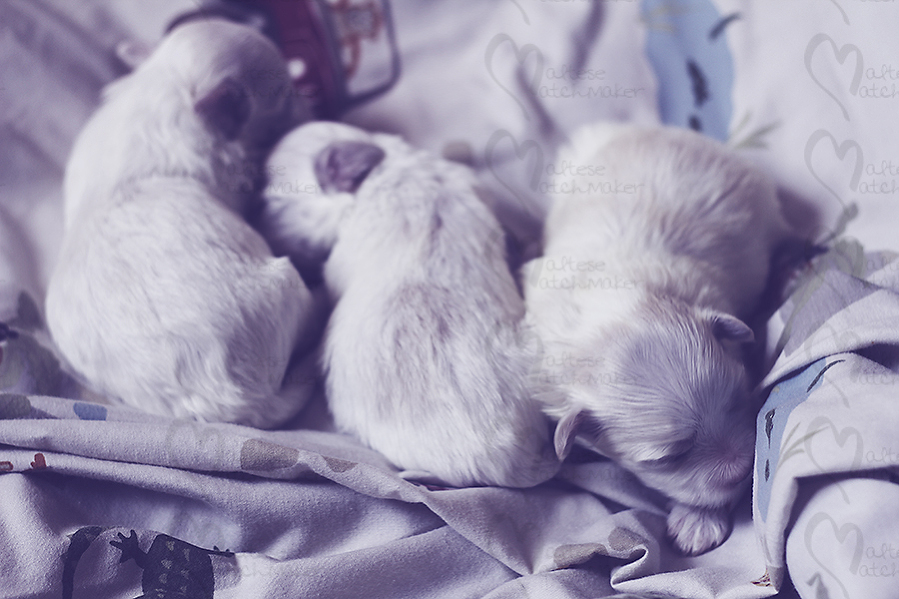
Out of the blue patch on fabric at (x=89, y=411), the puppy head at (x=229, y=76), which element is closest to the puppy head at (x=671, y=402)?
the blue patch on fabric at (x=89, y=411)

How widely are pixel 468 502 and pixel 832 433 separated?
2.25 ft

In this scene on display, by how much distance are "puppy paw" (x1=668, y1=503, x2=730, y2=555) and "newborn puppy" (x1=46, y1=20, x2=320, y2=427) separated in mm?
943

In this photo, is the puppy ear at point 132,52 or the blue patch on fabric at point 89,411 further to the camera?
the puppy ear at point 132,52

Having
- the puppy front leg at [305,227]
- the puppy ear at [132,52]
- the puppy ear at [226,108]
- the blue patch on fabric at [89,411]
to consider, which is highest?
the puppy ear at [132,52]

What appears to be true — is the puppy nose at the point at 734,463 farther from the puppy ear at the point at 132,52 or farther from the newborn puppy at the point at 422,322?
the puppy ear at the point at 132,52

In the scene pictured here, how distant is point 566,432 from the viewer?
137cm

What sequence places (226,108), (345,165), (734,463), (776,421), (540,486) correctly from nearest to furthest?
(776,421) → (734,463) → (540,486) → (345,165) → (226,108)

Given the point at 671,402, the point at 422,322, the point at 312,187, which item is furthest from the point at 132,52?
the point at 671,402

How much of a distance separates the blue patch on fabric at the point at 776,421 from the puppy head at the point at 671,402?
0.08m

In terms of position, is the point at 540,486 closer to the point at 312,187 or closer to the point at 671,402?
the point at 671,402

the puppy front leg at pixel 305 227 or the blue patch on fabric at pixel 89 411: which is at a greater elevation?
the puppy front leg at pixel 305 227

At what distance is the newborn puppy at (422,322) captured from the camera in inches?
57.6

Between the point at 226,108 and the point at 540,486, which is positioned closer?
the point at 540,486

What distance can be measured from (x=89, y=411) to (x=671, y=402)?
4.15 ft
